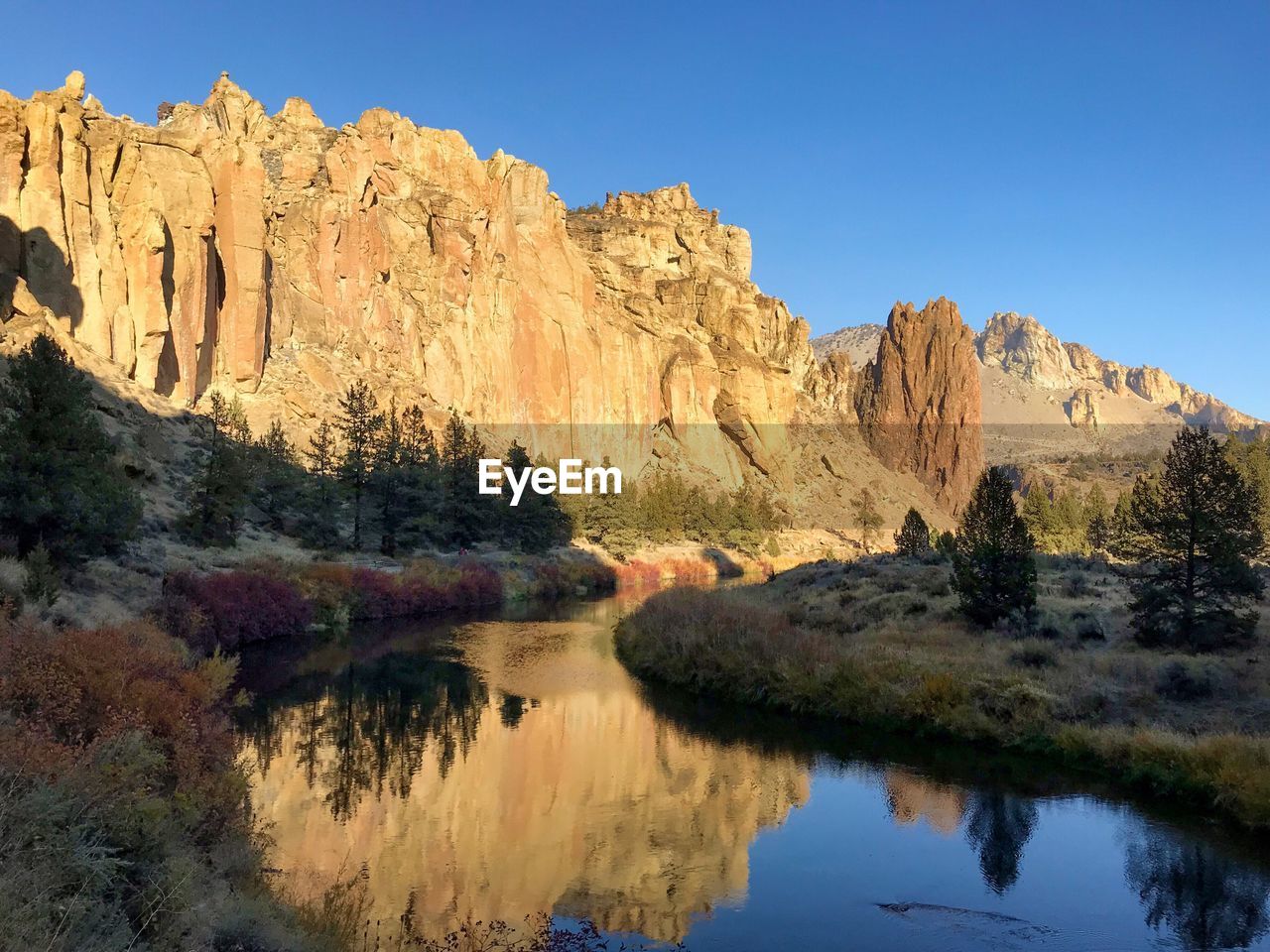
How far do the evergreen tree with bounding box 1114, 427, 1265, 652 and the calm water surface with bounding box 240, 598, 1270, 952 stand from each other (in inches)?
338

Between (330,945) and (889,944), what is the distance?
7366 mm

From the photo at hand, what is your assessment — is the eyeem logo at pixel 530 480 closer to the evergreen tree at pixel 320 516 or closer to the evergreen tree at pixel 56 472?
the evergreen tree at pixel 320 516

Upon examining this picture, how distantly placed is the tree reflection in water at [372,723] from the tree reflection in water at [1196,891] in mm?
13736

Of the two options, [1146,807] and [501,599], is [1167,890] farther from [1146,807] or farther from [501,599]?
[501,599]

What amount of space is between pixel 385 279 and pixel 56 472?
81096mm

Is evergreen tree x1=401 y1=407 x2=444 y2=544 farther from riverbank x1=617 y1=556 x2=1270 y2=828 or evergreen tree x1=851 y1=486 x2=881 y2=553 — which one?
evergreen tree x1=851 y1=486 x2=881 y2=553

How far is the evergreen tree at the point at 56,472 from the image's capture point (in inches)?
995

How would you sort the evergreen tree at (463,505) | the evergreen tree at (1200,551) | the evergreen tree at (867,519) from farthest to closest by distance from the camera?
the evergreen tree at (867,519) → the evergreen tree at (463,505) → the evergreen tree at (1200,551)

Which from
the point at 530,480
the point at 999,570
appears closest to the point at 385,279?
the point at 530,480

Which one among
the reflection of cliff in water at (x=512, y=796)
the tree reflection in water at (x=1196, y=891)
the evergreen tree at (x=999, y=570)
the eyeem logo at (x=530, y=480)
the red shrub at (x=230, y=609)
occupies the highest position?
the eyeem logo at (x=530, y=480)

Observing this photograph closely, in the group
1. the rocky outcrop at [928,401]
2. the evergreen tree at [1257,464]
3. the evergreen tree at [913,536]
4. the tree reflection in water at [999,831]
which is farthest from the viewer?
the rocky outcrop at [928,401]

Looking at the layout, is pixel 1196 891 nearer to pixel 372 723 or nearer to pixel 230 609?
pixel 372 723

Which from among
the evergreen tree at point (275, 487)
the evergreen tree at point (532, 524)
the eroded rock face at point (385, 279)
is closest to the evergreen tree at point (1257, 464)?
the evergreen tree at point (532, 524)

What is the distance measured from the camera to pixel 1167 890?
13.1 m
